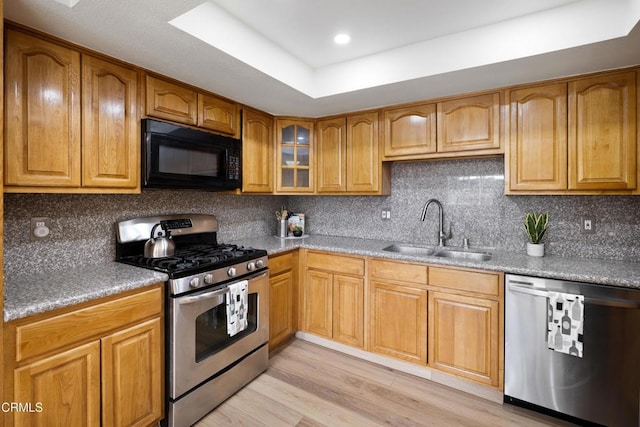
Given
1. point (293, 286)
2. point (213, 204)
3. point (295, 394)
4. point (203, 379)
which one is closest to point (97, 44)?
point (213, 204)

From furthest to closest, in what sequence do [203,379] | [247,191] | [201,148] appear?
[247,191] < [201,148] < [203,379]

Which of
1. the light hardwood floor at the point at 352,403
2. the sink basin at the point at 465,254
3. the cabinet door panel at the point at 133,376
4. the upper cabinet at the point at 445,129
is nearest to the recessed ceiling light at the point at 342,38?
the upper cabinet at the point at 445,129

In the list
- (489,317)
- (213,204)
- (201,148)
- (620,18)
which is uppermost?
(620,18)

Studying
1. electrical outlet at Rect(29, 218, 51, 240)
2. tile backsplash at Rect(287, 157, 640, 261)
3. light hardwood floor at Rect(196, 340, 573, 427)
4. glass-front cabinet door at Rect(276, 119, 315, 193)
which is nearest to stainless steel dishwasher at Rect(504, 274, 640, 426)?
light hardwood floor at Rect(196, 340, 573, 427)

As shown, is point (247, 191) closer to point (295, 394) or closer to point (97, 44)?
point (97, 44)

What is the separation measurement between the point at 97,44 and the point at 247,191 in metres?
1.47

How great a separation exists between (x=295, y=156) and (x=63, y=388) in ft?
8.09

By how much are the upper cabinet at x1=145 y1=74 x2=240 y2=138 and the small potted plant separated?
2.51m

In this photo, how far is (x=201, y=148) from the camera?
237cm

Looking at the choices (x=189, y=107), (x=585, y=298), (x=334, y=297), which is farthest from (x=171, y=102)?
(x=585, y=298)

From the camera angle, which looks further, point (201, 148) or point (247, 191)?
point (247, 191)

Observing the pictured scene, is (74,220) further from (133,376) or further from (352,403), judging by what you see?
(352,403)

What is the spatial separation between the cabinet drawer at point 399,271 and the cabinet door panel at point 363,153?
0.77 metres

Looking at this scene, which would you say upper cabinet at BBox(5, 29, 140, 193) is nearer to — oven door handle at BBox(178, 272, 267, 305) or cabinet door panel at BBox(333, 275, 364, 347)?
oven door handle at BBox(178, 272, 267, 305)
